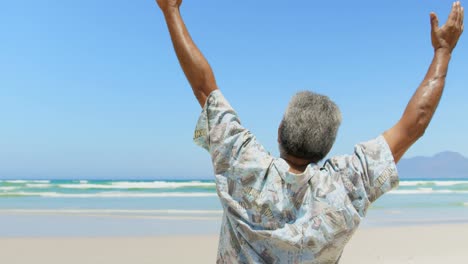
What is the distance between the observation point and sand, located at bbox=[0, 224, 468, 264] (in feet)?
24.1

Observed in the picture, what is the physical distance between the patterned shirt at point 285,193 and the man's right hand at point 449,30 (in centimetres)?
46

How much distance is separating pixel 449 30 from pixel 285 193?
855 mm

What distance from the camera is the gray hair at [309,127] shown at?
1664 millimetres

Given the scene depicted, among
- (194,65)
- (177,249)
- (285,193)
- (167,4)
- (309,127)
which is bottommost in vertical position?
(177,249)

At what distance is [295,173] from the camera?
1629 millimetres

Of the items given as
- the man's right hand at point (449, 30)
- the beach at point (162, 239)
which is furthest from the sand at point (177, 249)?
the man's right hand at point (449, 30)

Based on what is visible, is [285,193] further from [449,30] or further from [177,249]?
[177,249]

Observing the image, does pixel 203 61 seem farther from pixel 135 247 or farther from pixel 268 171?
pixel 135 247

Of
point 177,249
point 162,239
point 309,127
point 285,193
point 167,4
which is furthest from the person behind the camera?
point 162,239

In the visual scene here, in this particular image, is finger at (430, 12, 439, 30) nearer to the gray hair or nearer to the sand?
the gray hair

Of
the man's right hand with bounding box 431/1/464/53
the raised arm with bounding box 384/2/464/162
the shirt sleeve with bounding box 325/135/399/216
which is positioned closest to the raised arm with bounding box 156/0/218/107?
the shirt sleeve with bounding box 325/135/399/216

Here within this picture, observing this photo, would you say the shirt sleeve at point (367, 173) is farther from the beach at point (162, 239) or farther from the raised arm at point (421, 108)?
the beach at point (162, 239)

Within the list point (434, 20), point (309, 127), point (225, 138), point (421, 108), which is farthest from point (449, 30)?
point (225, 138)

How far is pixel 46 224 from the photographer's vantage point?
36.5ft
